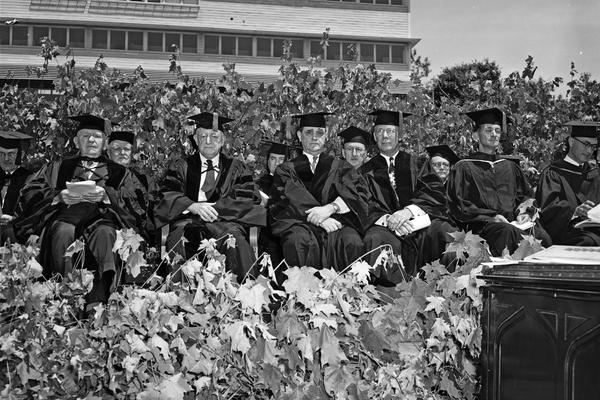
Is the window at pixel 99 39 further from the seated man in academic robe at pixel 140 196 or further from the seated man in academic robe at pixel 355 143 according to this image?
the seated man in academic robe at pixel 355 143

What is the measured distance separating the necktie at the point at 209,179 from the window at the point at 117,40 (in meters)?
38.2

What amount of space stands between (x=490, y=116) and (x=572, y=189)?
1.07 meters

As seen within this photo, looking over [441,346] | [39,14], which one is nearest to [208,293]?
[441,346]

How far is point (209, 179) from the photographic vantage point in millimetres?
7820

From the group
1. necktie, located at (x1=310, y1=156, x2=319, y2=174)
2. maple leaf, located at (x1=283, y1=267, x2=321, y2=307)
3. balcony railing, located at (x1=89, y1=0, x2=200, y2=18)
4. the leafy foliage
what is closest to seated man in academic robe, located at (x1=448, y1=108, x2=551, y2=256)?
necktie, located at (x1=310, y1=156, x2=319, y2=174)

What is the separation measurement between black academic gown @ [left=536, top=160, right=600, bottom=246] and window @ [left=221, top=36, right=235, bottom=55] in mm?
38075

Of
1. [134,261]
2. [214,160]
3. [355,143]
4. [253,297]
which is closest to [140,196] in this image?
[214,160]

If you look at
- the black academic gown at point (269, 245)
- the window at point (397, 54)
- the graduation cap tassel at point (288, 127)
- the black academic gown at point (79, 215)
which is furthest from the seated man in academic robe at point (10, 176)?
the window at point (397, 54)

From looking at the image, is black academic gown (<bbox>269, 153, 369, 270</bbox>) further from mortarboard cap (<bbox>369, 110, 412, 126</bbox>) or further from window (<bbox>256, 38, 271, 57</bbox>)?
window (<bbox>256, 38, 271, 57</bbox>)

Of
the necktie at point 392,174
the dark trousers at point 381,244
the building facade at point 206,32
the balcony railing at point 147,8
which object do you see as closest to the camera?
the dark trousers at point 381,244

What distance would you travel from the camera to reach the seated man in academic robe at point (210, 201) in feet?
23.5

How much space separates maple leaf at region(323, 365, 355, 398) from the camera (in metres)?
4.02

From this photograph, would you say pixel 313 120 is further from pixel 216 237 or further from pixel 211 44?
pixel 211 44

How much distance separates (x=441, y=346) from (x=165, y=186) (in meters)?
4.02
